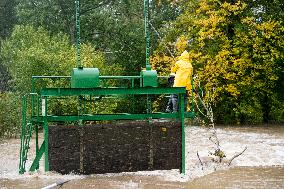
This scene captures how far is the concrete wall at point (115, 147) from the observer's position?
14031mm

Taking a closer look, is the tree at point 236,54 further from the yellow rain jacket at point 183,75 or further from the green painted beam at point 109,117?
the green painted beam at point 109,117

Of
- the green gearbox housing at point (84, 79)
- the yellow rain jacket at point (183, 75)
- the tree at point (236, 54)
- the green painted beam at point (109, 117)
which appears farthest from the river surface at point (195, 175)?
the tree at point (236, 54)

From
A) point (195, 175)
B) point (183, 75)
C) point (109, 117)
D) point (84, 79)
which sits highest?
point (183, 75)

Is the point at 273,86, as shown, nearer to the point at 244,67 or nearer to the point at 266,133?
the point at 244,67

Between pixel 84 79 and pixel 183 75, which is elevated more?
pixel 183 75

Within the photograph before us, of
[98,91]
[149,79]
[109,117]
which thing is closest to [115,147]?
[109,117]

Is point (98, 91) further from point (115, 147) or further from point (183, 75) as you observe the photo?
point (183, 75)

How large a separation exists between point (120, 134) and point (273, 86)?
58.9 feet

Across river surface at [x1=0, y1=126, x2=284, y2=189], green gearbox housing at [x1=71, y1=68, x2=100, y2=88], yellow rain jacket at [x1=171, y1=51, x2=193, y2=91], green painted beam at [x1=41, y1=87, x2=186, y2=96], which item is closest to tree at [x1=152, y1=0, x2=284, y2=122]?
river surface at [x1=0, y1=126, x2=284, y2=189]

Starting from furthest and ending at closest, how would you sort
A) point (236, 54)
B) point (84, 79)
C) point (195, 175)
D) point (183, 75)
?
point (236, 54) < point (183, 75) < point (195, 175) < point (84, 79)

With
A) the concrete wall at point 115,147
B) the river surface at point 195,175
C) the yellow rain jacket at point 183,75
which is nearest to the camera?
the river surface at point 195,175

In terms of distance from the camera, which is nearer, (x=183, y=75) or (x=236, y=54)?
(x=183, y=75)

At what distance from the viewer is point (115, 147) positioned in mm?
14461

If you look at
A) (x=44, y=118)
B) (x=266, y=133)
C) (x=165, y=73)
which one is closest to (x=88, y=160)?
(x=44, y=118)
